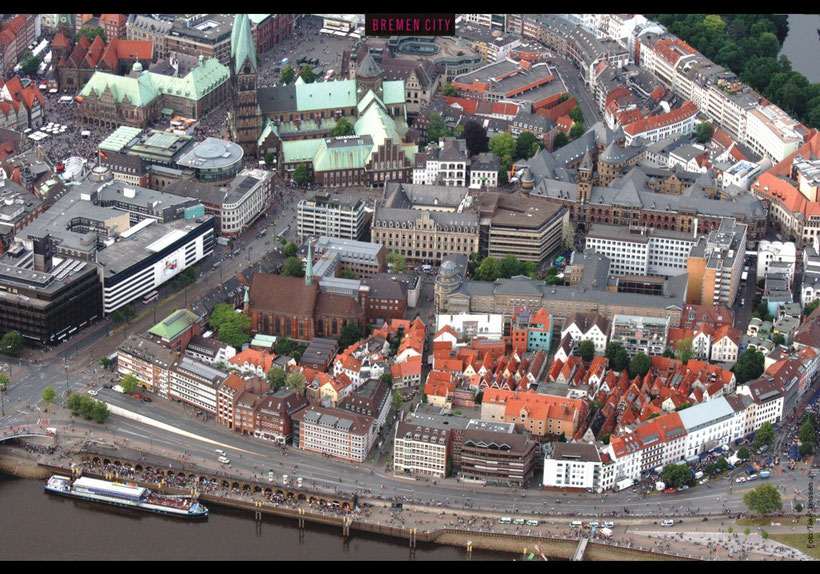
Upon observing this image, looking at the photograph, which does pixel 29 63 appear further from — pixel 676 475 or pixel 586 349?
pixel 676 475

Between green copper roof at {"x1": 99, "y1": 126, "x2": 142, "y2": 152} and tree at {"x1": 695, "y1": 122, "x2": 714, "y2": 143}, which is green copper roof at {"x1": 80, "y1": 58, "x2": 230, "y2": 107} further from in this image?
tree at {"x1": 695, "y1": 122, "x2": 714, "y2": 143}

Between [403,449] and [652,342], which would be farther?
[652,342]

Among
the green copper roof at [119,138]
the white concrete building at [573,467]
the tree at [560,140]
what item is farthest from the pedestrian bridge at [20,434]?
the tree at [560,140]

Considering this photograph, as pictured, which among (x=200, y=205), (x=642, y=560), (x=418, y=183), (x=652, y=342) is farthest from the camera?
(x=418, y=183)

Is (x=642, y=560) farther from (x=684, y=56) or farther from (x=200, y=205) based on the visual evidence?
(x=684, y=56)

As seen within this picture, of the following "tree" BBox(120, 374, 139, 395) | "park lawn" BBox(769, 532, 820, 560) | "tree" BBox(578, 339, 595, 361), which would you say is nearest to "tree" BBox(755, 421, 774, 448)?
"park lawn" BBox(769, 532, 820, 560)

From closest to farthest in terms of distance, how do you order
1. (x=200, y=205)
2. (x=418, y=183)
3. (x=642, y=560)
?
(x=642, y=560) → (x=200, y=205) → (x=418, y=183)

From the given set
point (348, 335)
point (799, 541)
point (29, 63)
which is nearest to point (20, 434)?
point (348, 335)

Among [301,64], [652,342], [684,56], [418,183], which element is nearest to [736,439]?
[652,342]
